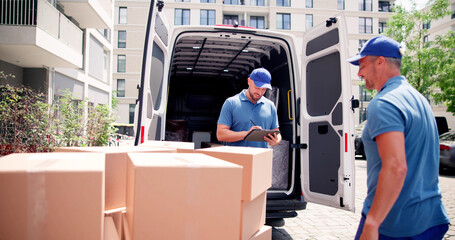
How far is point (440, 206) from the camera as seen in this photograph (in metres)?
1.78

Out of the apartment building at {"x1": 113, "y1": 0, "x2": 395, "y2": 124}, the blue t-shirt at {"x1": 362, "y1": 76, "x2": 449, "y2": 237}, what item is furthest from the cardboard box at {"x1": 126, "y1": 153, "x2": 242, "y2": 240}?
the apartment building at {"x1": 113, "y1": 0, "x2": 395, "y2": 124}

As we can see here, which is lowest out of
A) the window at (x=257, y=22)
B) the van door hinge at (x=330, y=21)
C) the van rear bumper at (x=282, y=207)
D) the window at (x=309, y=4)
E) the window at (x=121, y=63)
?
the van rear bumper at (x=282, y=207)

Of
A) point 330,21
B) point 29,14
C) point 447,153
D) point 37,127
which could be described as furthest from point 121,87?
point 330,21

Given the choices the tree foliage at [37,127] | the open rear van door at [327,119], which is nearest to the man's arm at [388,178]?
the open rear van door at [327,119]

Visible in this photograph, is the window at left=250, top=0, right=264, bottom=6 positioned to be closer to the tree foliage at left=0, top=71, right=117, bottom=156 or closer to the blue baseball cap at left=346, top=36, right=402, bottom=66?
the tree foliage at left=0, top=71, right=117, bottom=156

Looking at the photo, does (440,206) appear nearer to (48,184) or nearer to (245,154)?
(245,154)

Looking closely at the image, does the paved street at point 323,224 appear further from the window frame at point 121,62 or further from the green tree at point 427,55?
the window frame at point 121,62

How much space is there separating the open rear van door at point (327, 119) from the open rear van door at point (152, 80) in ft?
5.89

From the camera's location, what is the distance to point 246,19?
126 feet

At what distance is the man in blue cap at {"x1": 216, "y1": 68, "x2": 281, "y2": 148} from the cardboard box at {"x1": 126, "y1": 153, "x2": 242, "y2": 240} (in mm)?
2049

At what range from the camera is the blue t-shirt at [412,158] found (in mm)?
1666

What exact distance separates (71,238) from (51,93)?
14.8 meters

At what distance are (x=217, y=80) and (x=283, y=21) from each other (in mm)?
33147

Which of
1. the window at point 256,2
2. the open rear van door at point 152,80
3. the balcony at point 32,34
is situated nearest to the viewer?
the open rear van door at point 152,80
